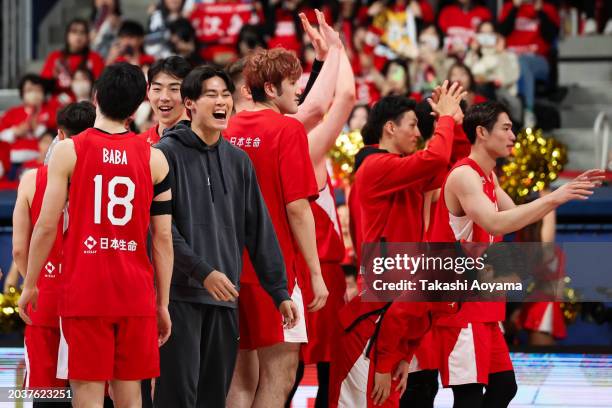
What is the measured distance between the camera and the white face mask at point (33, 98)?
13.7m

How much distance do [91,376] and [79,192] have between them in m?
0.73

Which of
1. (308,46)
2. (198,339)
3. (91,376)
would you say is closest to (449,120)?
(198,339)

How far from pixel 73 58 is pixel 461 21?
4246 millimetres

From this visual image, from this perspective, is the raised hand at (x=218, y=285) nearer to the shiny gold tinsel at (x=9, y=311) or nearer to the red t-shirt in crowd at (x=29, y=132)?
the shiny gold tinsel at (x=9, y=311)

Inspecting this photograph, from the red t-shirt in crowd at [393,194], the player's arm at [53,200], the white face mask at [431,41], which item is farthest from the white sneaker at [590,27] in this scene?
the player's arm at [53,200]

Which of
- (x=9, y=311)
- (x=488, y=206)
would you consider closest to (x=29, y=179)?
(x=488, y=206)

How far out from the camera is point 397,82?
42.4ft

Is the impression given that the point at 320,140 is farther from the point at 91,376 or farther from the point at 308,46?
the point at 308,46

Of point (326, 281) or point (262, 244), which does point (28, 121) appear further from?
point (262, 244)

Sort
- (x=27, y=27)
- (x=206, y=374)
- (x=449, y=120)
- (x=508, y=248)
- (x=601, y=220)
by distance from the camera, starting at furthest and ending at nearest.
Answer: (x=27, y=27), (x=601, y=220), (x=508, y=248), (x=449, y=120), (x=206, y=374)

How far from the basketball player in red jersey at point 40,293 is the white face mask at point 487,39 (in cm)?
805

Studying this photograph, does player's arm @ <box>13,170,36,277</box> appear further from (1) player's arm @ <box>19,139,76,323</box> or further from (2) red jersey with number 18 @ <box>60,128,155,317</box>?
Result: (2) red jersey with number 18 @ <box>60,128,155,317</box>

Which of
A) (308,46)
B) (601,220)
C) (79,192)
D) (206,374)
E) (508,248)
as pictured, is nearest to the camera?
(79,192)

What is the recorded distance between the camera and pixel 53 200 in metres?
5.32
